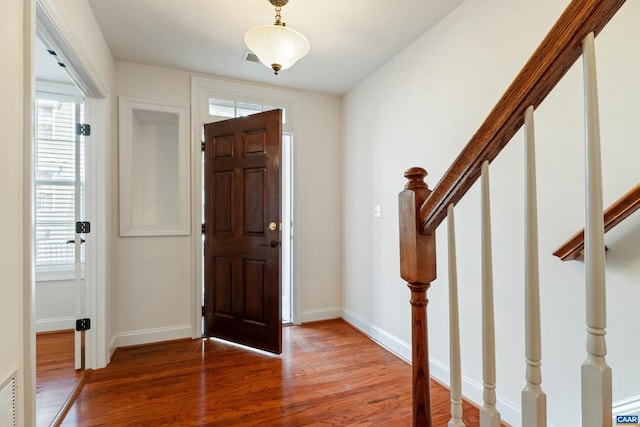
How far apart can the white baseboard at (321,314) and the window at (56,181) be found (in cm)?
215

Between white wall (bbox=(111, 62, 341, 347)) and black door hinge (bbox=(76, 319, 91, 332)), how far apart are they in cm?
34

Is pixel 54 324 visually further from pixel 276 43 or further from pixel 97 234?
pixel 276 43

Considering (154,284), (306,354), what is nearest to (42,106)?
(154,284)

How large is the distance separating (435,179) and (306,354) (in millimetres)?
1750

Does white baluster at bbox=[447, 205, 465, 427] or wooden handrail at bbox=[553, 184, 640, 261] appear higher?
wooden handrail at bbox=[553, 184, 640, 261]

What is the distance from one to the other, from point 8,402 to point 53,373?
1.42 metres

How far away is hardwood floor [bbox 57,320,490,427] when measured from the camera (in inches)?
70.7

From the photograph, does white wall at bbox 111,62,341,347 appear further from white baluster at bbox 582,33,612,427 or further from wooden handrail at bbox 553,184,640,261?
white baluster at bbox 582,33,612,427

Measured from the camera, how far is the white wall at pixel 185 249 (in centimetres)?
277

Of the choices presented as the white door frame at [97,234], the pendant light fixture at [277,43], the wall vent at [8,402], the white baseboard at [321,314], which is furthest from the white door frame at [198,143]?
the wall vent at [8,402]

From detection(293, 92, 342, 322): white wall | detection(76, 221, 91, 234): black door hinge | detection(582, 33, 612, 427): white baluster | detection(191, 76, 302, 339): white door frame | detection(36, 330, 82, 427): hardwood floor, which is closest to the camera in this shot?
detection(582, 33, 612, 427): white baluster

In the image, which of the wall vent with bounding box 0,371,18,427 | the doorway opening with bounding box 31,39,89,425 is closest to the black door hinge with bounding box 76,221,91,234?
the doorway opening with bounding box 31,39,89,425

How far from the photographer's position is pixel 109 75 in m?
2.55

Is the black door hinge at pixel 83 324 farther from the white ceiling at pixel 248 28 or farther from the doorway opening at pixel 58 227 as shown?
the white ceiling at pixel 248 28
